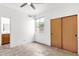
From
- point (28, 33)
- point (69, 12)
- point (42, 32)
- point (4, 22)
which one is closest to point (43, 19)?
point (42, 32)

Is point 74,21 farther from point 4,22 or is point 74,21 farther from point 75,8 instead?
point 4,22

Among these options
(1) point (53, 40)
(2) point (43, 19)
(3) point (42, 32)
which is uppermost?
(2) point (43, 19)

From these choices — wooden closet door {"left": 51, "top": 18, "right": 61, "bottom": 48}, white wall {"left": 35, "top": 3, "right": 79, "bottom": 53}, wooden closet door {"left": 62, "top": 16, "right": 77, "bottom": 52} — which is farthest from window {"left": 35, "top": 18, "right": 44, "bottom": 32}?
wooden closet door {"left": 62, "top": 16, "right": 77, "bottom": 52}

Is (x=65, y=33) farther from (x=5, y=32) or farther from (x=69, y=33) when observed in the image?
(x=5, y=32)

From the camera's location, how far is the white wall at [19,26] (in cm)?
551

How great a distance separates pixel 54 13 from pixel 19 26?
7.89 ft

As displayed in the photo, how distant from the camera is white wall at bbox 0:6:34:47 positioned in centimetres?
551

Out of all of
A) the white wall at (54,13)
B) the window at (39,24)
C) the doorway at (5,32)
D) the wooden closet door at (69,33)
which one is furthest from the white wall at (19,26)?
the wooden closet door at (69,33)

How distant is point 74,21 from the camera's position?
174 inches

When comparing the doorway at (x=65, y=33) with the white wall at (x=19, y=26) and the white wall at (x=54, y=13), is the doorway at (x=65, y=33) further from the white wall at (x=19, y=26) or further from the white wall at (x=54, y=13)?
the white wall at (x=19, y=26)

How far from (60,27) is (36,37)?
2.88m

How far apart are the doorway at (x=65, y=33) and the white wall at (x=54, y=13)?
0.24 meters

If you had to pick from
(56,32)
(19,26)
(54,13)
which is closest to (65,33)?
(56,32)

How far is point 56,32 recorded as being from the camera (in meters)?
5.60
